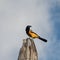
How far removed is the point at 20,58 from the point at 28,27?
4.90 meters

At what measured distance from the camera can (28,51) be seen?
1478 cm

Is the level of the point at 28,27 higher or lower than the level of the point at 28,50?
higher

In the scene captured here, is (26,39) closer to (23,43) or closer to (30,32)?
(23,43)

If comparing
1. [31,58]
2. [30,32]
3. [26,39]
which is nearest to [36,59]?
[31,58]

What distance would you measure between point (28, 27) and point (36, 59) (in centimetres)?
485

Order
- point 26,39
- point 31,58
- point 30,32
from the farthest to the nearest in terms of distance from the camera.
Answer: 1. point 30,32
2. point 26,39
3. point 31,58

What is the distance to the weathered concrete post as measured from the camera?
14.6 metres

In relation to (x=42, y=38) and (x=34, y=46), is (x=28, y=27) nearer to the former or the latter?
(x=42, y=38)

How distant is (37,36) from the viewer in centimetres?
1953

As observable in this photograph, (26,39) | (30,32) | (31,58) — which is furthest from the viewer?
(30,32)

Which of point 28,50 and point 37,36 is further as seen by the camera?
point 37,36

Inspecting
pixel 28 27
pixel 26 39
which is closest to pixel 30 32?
pixel 28 27

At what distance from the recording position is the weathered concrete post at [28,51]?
14625mm

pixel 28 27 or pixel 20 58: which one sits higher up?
pixel 28 27
